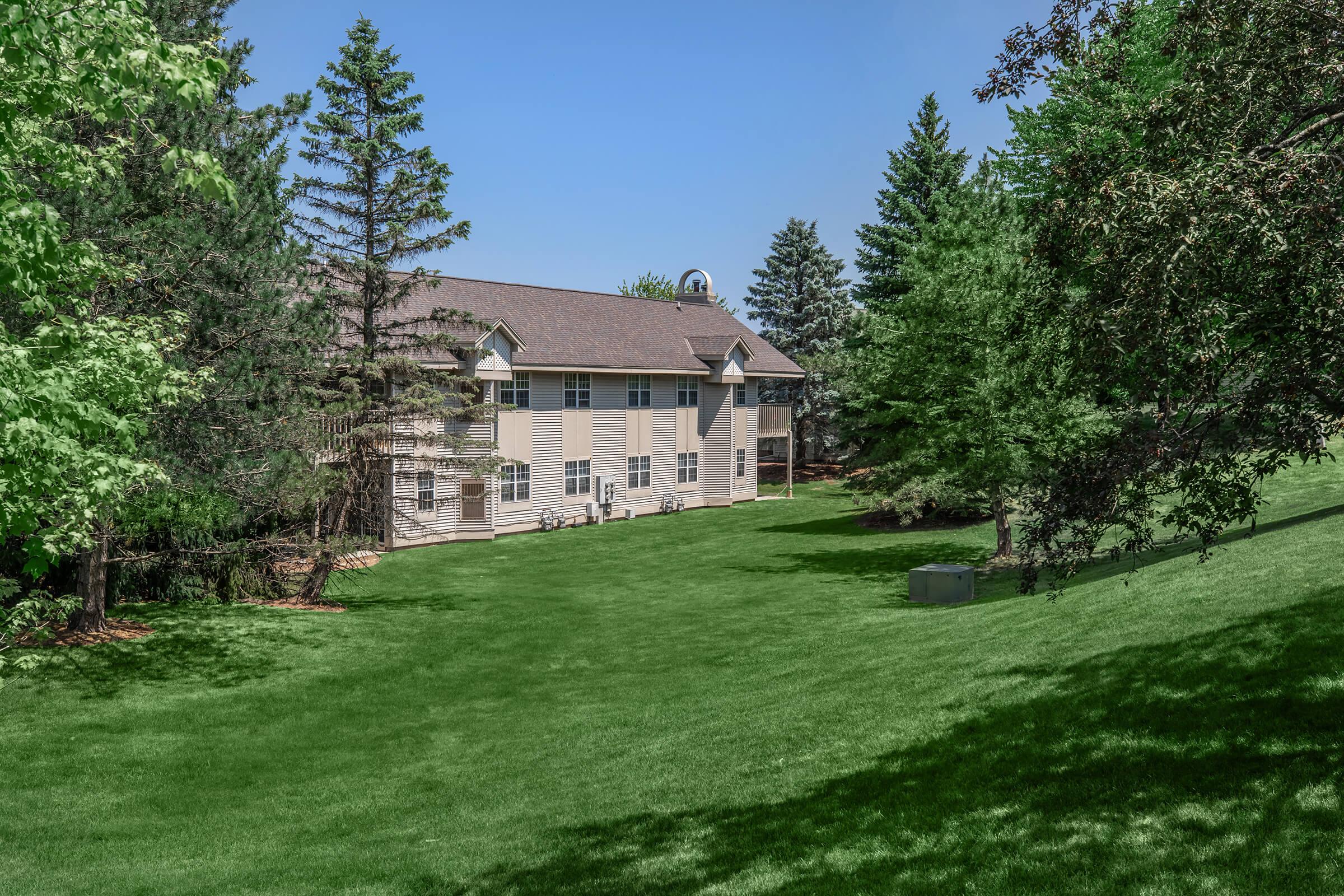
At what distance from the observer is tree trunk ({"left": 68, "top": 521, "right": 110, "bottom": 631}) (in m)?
18.4

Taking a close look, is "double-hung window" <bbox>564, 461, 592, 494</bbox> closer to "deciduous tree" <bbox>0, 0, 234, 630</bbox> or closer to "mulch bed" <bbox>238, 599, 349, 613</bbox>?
"mulch bed" <bbox>238, 599, 349, 613</bbox>

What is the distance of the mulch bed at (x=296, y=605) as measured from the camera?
74.5 ft

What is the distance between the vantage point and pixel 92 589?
61.2 ft

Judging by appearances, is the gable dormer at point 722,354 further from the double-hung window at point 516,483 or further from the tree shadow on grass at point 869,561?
the tree shadow on grass at point 869,561

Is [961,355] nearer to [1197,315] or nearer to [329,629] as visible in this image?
[329,629]

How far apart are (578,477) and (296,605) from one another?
1664 centimetres

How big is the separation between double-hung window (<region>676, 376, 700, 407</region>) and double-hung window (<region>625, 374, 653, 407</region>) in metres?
1.93

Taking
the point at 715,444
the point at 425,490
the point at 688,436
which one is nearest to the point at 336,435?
the point at 425,490

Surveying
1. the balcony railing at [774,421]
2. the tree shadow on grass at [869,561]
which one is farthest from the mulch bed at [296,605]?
the balcony railing at [774,421]

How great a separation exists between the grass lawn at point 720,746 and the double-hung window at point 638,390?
19091mm

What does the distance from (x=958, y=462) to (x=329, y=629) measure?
16114mm

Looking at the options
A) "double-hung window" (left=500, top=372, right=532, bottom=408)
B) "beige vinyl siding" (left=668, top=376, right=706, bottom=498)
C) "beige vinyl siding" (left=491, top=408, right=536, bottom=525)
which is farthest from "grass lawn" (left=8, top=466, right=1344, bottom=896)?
"beige vinyl siding" (left=668, top=376, right=706, bottom=498)

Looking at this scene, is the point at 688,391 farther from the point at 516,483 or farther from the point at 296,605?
the point at 296,605

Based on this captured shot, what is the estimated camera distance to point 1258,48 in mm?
7941
